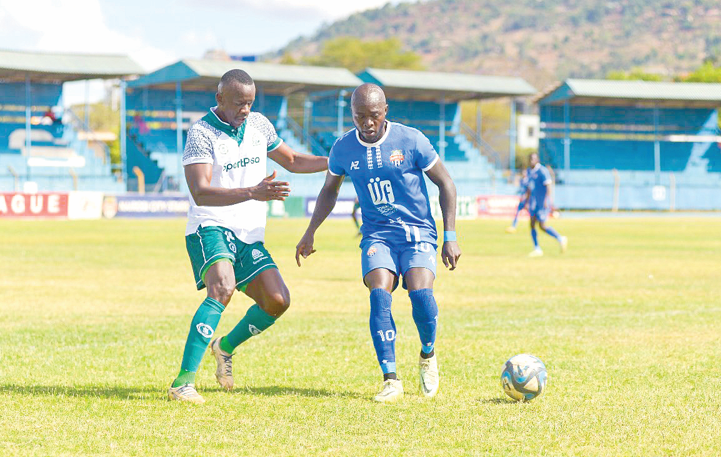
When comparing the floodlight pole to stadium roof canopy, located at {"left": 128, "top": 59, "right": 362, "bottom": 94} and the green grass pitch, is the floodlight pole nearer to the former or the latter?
stadium roof canopy, located at {"left": 128, "top": 59, "right": 362, "bottom": 94}

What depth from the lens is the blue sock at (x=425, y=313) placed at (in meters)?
7.22

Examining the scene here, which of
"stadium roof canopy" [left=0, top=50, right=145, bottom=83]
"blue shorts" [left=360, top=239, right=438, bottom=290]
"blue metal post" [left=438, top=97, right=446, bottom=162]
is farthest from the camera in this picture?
"blue metal post" [left=438, top=97, right=446, bottom=162]

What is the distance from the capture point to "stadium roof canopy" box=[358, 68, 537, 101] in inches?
2375

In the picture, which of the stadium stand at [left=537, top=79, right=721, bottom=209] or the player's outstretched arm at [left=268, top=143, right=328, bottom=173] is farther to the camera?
the stadium stand at [left=537, top=79, right=721, bottom=209]

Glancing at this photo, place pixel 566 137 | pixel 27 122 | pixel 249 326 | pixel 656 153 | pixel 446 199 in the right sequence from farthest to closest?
pixel 656 153
pixel 566 137
pixel 27 122
pixel 249 326
pixel 446 199

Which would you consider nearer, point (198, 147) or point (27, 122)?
point (198, 147)

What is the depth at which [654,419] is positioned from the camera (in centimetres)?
646

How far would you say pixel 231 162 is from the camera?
724cm

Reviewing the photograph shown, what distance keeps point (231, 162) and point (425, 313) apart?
5.65ft

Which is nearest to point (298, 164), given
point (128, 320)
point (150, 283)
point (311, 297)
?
point (128, 320)

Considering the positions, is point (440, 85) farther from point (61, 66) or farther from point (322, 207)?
point (322, 207)

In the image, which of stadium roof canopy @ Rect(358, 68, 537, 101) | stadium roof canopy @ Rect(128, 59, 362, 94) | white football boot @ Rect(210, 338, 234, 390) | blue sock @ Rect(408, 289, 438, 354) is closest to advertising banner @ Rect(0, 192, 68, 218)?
stadium roof canopy @ Rect(128, 59, 362, 94)

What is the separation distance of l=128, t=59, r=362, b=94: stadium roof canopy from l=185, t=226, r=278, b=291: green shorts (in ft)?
155

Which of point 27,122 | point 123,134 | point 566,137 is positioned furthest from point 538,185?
point 566,137
